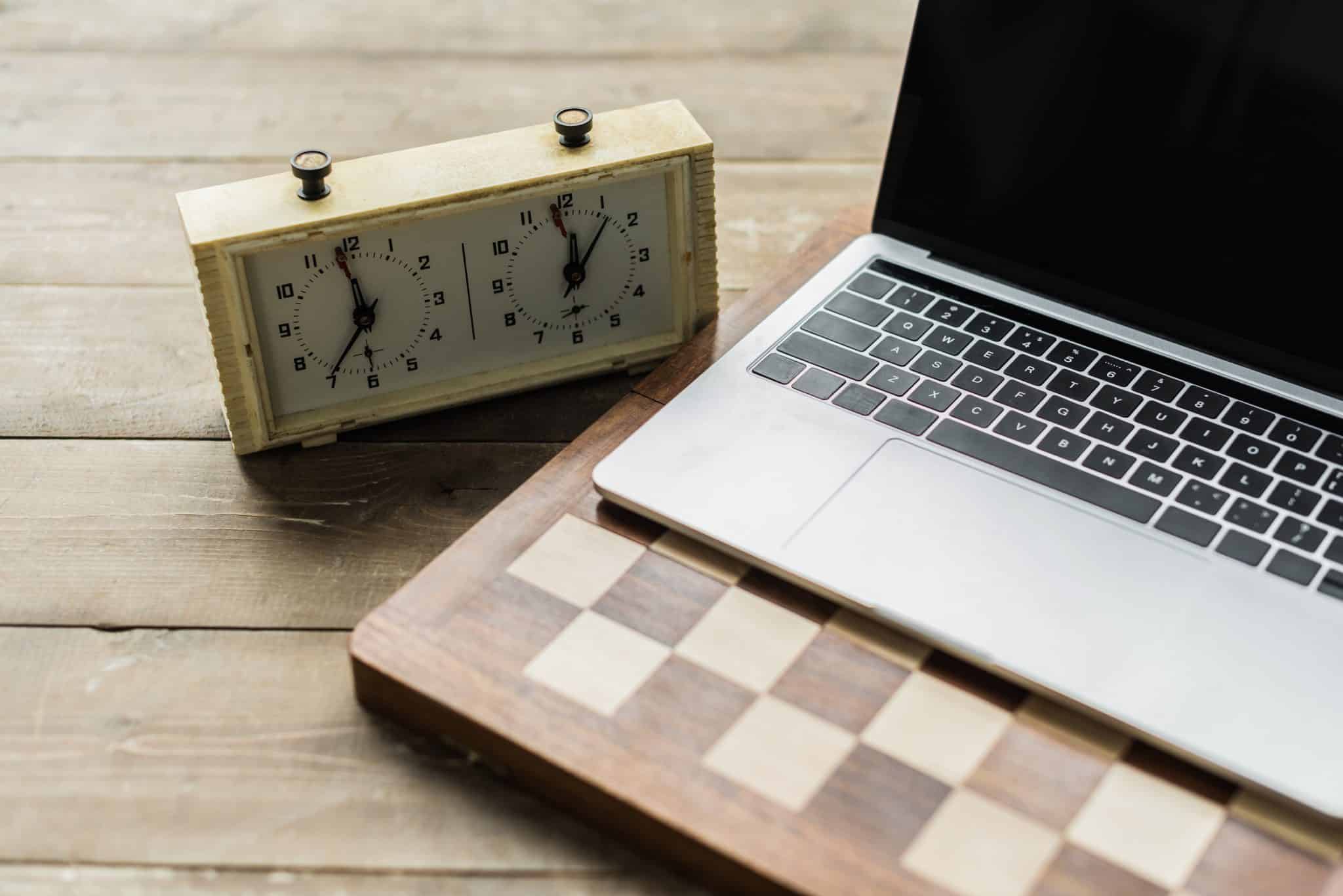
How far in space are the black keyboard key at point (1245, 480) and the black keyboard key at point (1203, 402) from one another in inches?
2.0

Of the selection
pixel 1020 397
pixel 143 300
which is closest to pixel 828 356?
pixel 1020 397

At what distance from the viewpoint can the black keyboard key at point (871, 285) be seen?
94 centimetres

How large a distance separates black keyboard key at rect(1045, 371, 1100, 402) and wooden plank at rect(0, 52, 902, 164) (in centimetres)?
47

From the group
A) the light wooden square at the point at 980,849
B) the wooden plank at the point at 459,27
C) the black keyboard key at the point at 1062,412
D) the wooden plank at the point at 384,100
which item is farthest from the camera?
the wooden plank at the point at 459,27

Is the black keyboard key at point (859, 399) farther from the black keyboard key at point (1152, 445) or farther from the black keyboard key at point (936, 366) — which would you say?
the black keyboard key at point (1152, 445)

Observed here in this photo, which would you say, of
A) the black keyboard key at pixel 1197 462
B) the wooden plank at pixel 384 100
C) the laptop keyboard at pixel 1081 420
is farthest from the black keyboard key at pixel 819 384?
the wooden plank at pixel 384 100

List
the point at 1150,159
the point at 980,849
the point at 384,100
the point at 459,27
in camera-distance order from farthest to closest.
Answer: the point at 459,27 → the point at 384,100 → the point at 1150,159 → the point at 980,849

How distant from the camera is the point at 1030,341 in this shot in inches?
35.5

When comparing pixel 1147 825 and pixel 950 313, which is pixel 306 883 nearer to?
pixel 1147 825

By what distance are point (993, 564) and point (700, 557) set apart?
0.17 m

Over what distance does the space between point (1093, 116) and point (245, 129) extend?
2.66ft

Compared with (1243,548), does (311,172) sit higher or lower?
higher

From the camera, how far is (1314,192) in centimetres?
81

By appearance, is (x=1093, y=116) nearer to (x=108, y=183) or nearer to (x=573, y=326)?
(x=573, y=326)
